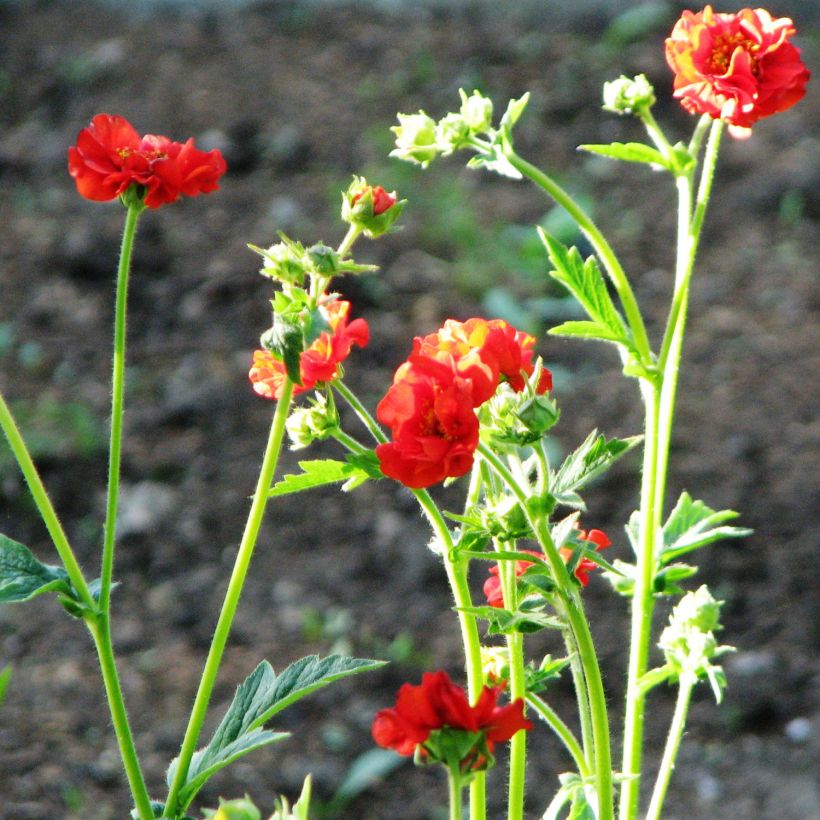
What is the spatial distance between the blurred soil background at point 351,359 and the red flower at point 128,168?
0.74 metres

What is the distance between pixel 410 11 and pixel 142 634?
1.66 m

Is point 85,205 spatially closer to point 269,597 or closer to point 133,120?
point 133,120

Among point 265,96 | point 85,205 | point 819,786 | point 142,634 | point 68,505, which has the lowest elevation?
point 819,786

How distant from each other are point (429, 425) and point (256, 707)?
22 centimetres

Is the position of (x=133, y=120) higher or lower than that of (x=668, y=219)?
higher

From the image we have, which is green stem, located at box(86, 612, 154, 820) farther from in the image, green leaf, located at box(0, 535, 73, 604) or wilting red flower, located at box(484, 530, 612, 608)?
wilting red flower, located at box(484, 530, 612, 608)

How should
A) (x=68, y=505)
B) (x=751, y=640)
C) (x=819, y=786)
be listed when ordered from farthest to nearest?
(x=68, y=505) < (x=751, y=640) < (x=819, y=786)

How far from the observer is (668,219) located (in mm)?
2068

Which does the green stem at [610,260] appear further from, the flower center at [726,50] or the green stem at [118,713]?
the green stem at [118,713]

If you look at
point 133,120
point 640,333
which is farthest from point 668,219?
point 640,333

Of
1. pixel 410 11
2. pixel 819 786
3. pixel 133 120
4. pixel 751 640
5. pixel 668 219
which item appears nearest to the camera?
pixel 819 786

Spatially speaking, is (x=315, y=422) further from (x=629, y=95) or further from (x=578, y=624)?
(x=629, y=95)

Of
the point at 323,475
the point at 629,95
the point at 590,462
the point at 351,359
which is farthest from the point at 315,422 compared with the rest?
the point at 351,359

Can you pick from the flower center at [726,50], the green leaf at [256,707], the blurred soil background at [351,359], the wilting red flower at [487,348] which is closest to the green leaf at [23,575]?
the green leaf at [256,707]
